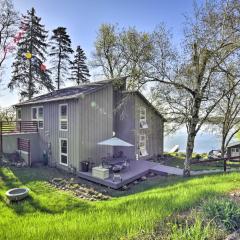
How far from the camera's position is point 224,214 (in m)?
3.73

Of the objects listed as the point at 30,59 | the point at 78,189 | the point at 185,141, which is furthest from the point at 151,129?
the point at 185,141

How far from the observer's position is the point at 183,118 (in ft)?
44.7

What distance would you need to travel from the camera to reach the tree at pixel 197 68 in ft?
34.9

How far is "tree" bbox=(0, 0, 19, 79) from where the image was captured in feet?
67.1

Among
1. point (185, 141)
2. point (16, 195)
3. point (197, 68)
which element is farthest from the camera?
point (185, 141)

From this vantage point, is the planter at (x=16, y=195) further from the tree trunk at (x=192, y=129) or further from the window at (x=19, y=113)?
the window at (x=19, y=113)

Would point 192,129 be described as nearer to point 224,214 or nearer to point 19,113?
point 224,214

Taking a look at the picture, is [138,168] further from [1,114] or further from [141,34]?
[1,114]

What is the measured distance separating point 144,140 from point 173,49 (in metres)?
7.88

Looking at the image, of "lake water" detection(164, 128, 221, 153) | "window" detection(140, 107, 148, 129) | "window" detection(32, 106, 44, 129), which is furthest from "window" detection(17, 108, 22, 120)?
"lake water" detection(164, 128, 221, 153)

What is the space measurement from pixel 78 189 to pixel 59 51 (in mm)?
Result: 23060

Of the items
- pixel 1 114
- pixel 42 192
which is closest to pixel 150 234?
pixel 42 192

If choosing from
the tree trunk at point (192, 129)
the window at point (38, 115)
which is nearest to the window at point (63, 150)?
the window at point (38, 115)

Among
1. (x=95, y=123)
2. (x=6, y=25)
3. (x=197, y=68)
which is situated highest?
(x=6, y=25)
